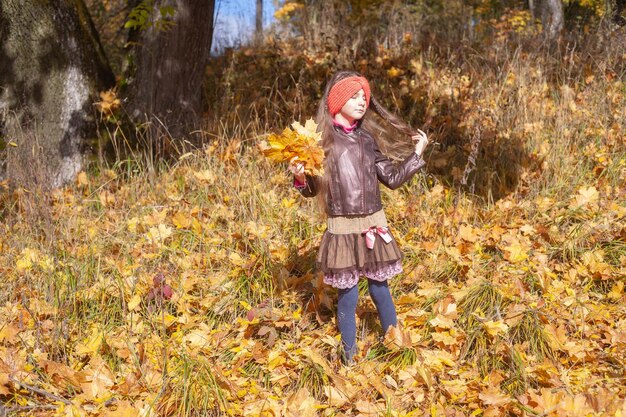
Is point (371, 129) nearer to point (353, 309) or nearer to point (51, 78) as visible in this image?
point (353, 309)

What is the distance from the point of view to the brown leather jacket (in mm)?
2598

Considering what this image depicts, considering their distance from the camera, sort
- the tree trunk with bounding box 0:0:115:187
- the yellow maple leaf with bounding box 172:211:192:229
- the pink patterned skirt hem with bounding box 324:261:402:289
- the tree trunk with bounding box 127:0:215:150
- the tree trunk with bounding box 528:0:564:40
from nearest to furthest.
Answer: the pink patterned skirt hem with bounding box 324:261:402:289, the yellow maple leaf with bounding box 172:211:192:229, the tree trunk with bounding box 0:0:115:187, the tree trunk with bounding box 127:0:215:150, the tree trunk with bounding box 528:0:564:40

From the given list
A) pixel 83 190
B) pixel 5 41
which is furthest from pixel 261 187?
pixel 5 41

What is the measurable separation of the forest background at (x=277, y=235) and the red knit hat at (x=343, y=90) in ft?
3.79

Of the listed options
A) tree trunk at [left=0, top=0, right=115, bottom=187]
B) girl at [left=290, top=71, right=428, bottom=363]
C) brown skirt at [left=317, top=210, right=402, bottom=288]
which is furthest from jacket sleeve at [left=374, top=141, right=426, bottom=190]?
tree trunk at [left=0, top=0, right=115, bottom=187]

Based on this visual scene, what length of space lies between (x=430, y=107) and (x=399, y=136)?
1859 mm

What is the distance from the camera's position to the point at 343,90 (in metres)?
2.59

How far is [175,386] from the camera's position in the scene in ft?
8.65

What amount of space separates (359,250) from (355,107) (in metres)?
0.66

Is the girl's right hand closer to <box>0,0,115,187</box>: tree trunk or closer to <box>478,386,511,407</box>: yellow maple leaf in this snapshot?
<box>478,386,511,407</box>: yellow maple leaf

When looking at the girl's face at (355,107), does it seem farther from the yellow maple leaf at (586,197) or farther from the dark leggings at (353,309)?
the yellow maple leaf at (586,197)

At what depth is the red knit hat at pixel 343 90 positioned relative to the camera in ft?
8.46

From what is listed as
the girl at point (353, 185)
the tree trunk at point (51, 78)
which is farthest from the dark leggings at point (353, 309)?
the tree trunk at point (51, 78)

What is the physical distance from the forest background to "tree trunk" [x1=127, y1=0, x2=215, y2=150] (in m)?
0.02
